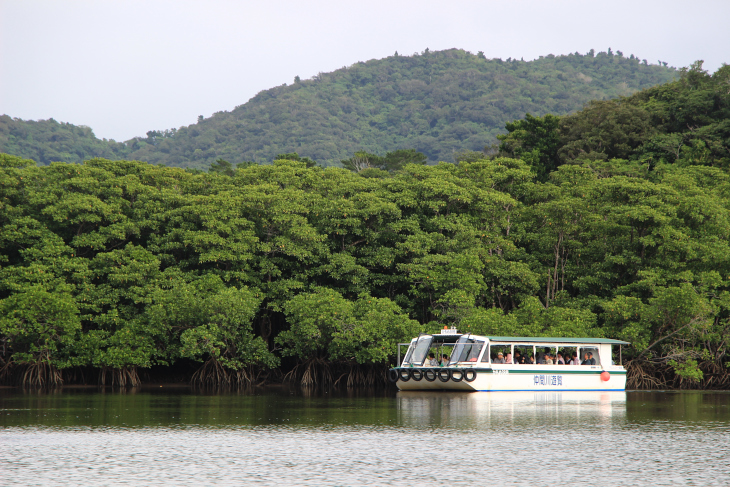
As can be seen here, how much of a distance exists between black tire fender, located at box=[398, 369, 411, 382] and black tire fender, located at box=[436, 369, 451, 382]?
1.18 meters

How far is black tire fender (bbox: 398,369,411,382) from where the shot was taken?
102ft

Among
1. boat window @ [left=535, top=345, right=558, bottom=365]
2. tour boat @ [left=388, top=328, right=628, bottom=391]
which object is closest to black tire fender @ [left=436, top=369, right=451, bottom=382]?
tour boat @ [left=388, top=328, right=628, bottom=391]

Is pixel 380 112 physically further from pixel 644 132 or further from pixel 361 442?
pixel 361 442

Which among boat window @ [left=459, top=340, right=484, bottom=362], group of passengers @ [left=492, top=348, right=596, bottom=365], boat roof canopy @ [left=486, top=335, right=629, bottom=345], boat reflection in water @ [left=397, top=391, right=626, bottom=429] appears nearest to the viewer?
boat reflection in water @ [left=397, top=391, right=626, bottom=429]

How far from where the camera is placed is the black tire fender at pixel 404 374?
31.2 metres

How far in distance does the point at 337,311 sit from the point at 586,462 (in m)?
20.0

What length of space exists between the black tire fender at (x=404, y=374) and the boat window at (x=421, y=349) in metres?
0.57

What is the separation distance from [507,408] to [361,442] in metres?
9.52

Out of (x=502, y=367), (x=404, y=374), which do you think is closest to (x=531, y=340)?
(x=502, y=367)

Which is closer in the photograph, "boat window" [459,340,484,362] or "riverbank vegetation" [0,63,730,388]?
"boat window" [459,340,484,362]

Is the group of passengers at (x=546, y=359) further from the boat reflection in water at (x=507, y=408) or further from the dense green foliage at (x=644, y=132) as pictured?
the dense green foliage at (x=644, y=132)

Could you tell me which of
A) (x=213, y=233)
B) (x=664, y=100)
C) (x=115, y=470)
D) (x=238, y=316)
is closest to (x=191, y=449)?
(x=115, y=470)

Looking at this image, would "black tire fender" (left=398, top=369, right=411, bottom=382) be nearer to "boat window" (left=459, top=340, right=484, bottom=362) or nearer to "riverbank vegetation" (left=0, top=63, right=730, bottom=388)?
"boat window" (left=459, top=340, right=484, bottom=362)

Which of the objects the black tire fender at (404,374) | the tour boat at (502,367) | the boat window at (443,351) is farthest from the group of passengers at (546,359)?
the black tire fender at (404,374)
